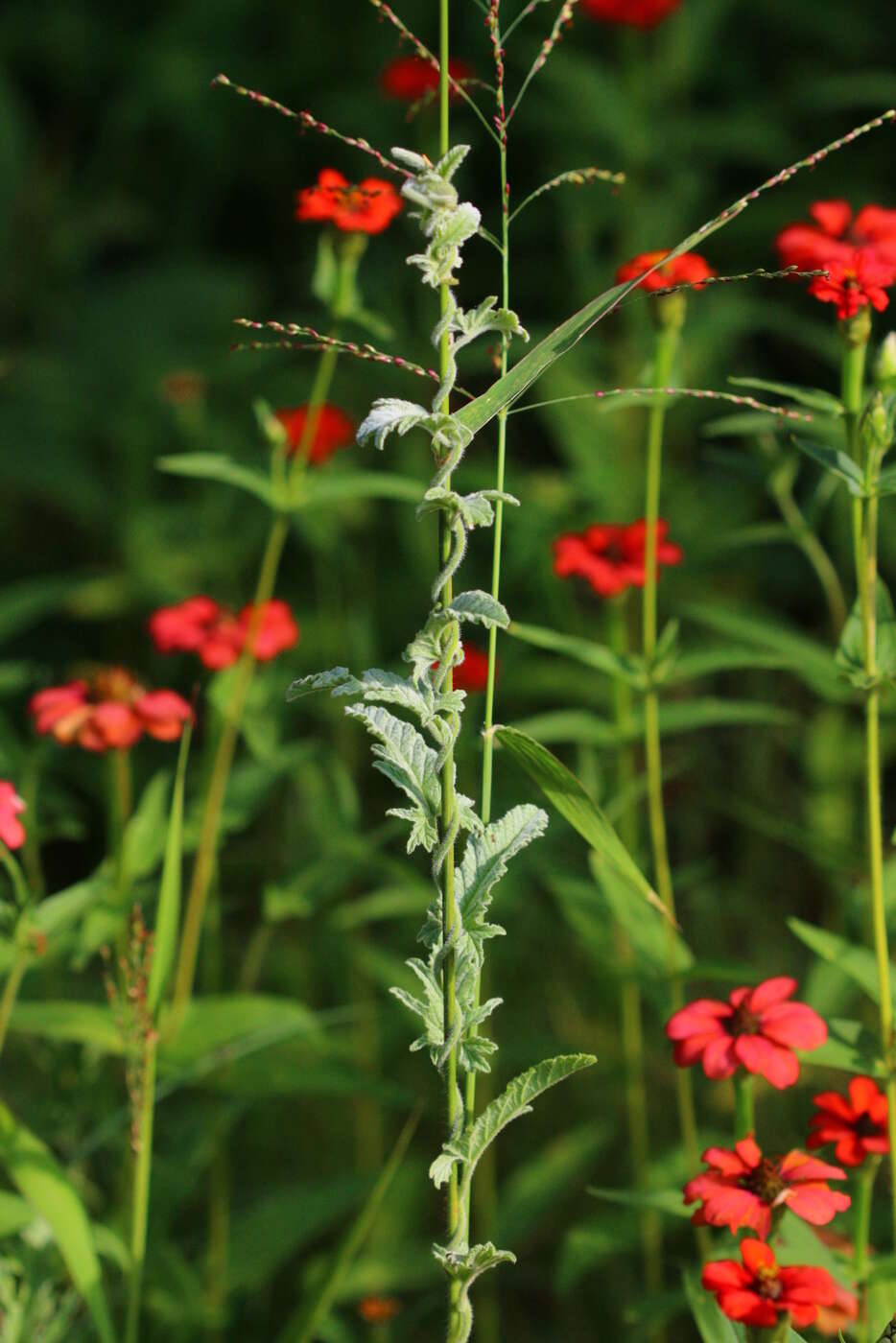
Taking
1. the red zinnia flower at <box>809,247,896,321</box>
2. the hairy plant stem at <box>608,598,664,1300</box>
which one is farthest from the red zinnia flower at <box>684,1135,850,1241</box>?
the red zinnia flower at <box>809,247,896,321</box>

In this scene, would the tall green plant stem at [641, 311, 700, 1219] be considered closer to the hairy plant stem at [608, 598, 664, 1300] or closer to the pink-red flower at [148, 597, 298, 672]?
the hairy plant stem at [608, 598, 664, 1300]

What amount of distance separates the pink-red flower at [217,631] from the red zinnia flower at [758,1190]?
1.88 feet

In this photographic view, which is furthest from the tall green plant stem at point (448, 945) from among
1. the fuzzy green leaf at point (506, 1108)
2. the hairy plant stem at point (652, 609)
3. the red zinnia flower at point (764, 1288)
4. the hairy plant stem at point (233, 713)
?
the hairy plant stem at point (233, 713)

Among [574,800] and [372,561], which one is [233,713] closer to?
[574,800]

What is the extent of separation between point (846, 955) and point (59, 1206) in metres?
0.47

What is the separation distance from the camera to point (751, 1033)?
825mm

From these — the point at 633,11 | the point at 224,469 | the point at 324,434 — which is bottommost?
the point at 224,469

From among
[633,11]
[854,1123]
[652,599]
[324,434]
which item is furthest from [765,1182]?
[633,11]

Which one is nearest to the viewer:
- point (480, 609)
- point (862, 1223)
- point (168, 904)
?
point (480, 609)

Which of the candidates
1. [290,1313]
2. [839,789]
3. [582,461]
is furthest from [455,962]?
[582,461]

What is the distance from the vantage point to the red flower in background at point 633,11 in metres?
2.03

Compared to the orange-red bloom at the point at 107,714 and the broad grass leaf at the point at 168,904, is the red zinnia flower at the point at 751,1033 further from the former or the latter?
A: the orange-red bloom at the point at 107,714

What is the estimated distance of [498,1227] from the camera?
3.85 feet

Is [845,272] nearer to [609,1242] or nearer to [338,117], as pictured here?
[609,1242]
